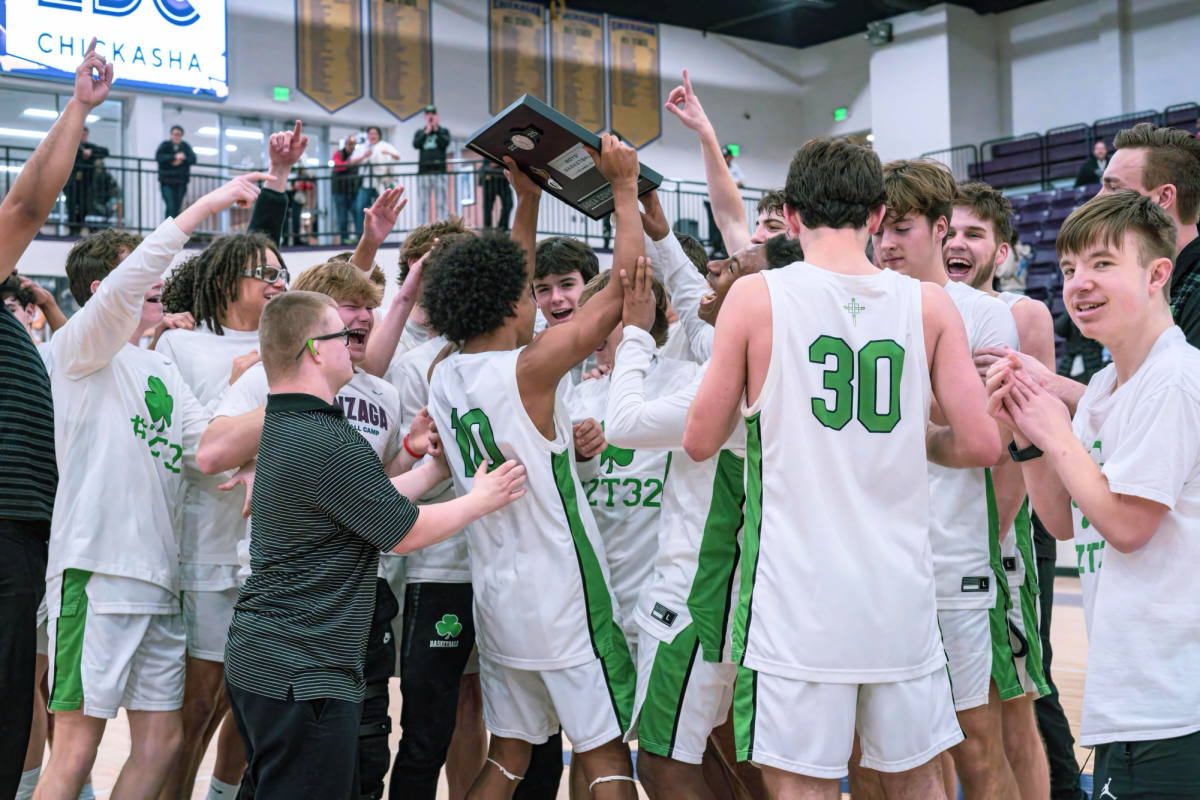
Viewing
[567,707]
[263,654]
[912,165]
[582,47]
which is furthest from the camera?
[582,47]

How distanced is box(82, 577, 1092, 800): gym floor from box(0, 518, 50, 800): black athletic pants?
1.42 meters

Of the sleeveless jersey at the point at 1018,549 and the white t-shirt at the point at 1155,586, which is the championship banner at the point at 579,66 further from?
the white t-shirt at the point at 1155,586

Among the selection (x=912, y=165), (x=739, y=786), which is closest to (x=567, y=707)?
(x=739, y=786)

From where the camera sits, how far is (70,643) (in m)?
3.04

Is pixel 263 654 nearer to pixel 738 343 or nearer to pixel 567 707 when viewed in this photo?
pixel 567 707

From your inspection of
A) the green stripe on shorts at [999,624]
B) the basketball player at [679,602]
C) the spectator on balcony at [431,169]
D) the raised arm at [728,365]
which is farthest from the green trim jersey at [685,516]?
the spectator on balcony at [431,169]

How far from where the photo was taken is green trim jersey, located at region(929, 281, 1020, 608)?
2814 mm

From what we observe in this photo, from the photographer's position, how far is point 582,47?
1947 centimetres

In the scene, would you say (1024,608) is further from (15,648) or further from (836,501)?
(15,648)

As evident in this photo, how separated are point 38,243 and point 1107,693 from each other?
13.6m

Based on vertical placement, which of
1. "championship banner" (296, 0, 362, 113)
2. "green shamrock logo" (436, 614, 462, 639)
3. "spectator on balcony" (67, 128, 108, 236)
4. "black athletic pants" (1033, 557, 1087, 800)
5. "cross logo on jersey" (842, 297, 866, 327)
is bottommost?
"black athletic pants" (1033, 557, 1087, 800)

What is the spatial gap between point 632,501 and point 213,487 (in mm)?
1408

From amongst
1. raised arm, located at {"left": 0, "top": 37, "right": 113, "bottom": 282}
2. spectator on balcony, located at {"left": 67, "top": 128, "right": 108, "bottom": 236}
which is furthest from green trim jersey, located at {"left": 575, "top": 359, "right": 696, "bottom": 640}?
spectator on balcony, located at {"left": 67, "top": 128, "right": 108, "bottom": 236}

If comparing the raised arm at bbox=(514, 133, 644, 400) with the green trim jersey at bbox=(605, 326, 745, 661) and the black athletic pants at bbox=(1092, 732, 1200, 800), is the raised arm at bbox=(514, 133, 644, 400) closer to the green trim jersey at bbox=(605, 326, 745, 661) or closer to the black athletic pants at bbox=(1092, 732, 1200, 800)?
the green trim jersey at bbox=(605, 326, 745, 661)
